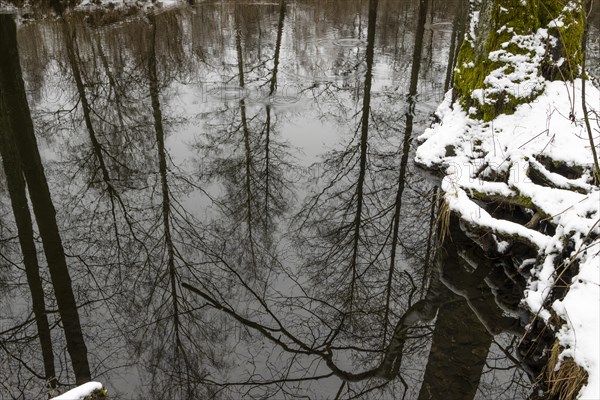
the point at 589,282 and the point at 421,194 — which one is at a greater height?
the point at 589,282

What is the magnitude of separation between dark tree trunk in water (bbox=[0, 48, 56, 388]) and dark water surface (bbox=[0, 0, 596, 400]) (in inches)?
1.1

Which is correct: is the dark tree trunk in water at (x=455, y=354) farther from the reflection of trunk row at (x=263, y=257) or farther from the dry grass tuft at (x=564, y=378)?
the dry grass tuft at (x=564, y=378)

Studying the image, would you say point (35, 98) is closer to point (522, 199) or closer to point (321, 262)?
point (321, 262)

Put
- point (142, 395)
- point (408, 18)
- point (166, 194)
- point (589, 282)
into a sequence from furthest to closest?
point (408, 18) < point (166, 194) < point (142, 395) < point (589, 282)

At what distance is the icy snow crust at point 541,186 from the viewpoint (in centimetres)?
416

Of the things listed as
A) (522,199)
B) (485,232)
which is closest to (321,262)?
(485,232)

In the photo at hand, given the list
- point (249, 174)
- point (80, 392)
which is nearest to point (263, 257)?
point (249, 174)

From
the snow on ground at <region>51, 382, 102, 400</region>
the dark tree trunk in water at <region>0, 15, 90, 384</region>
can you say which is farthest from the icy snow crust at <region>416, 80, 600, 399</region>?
the dark tree trunk in water at <region>0, 15, 90, 384</region>

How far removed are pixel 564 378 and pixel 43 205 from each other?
731cm

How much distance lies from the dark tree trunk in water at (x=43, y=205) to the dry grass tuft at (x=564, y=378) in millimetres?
4323

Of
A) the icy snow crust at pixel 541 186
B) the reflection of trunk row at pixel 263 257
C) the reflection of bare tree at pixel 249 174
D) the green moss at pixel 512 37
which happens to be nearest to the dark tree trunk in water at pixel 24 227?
the reflection of trunk row at pixel 263 257

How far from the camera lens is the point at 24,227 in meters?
7.23

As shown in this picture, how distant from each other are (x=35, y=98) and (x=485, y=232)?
1045 cm

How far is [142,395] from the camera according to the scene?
4.79 meters
